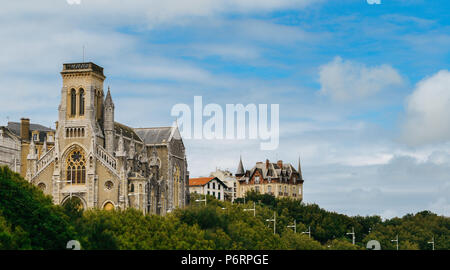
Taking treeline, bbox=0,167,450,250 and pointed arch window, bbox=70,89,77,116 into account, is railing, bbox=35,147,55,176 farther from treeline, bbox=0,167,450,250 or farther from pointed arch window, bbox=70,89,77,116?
treeline, bbox=0,167,450,250

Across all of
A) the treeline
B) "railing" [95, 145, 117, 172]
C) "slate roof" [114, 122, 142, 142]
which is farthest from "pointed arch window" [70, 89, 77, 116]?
the treeline

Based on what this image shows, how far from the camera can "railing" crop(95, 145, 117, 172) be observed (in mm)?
121125

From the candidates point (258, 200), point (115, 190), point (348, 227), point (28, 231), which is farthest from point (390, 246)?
point (28, 231)

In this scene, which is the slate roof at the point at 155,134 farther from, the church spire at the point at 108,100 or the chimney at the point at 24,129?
the chimney at the point at 24,129

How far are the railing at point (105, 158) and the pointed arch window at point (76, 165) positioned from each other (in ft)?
8.37

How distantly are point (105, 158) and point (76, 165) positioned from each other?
15.1 ft

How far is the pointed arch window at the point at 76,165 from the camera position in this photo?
401ft

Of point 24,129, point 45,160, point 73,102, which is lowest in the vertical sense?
point 45,160

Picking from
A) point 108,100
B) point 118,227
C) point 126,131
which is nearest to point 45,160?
point 108,100

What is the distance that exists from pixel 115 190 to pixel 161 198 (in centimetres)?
1532

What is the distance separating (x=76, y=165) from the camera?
402 feet

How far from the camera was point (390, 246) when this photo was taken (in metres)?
148

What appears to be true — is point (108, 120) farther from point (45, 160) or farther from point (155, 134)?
point (155, 134)

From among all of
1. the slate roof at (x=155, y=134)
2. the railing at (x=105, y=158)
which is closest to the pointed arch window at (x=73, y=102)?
the railing at (x=105, y=158)
